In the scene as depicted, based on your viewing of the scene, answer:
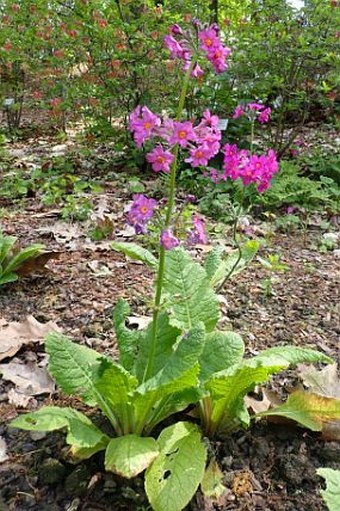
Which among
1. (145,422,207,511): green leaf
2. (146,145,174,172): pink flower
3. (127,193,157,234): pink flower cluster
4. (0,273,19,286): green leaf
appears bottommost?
(0,273,19,286): green leaf

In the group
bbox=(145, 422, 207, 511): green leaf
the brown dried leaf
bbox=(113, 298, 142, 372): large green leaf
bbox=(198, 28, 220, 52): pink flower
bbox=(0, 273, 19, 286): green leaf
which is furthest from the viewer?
the brown dried leaf

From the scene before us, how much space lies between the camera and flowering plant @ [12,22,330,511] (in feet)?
5.07

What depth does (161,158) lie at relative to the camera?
60.6 inches

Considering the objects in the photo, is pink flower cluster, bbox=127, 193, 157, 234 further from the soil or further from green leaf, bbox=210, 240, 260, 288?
green leaf, bbox=210, 240, 260, 288

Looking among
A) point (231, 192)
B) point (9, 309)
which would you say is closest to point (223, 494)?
point (9, 309)

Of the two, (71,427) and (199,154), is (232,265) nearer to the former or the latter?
(199,154)

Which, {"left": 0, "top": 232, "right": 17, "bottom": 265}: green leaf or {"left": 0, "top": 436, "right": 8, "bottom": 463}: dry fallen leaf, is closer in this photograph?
{"left": 0, "top": 436, "right": 8, "bottom": 463}: dry fallen leaf

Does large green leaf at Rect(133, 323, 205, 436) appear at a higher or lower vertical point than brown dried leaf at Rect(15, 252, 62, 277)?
higher

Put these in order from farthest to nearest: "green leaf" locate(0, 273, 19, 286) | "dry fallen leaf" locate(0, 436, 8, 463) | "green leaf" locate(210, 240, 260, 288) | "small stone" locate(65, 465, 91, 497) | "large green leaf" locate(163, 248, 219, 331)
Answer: "green leaf" locate(0, 273, 19, 286), "green leaf" locate(210, 240, 260, 288), "large green leaf" locate(163, 248, 219, 331), "dry fallen leaf" locate(0, 436, 8, 463), "small stone" locate(65, 465, 91, 497)

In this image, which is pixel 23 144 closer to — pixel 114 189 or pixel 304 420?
pixel 114 189

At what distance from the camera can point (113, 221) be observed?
14.0 feet

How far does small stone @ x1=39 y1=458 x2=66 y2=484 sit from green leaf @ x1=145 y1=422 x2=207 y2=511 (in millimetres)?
312

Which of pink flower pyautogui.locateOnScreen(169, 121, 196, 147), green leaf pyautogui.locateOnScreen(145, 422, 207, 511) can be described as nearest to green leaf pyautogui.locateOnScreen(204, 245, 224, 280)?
green leaf pyautogui.locateOnScreen(145, 422, 207, 511)

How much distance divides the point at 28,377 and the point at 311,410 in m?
1.14
